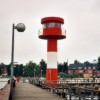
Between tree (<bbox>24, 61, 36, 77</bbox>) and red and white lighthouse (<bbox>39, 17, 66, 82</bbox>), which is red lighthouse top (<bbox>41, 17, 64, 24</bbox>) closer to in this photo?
red and white lighthouse (<bbox>39, 17, 66, 82</bbox>)

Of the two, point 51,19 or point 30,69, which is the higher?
point 30,69

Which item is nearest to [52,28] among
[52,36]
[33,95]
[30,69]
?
[52,36]

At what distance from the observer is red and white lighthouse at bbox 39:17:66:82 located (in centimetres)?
5128

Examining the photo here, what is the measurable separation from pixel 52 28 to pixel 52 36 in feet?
3.82

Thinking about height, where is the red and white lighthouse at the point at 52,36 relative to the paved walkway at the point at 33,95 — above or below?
above

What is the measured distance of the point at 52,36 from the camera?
52.6 m

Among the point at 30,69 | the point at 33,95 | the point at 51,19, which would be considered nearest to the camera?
the point at 33,95

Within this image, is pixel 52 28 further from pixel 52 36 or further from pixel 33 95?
pixel 33 95

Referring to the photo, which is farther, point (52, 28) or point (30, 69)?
point (30, 69)

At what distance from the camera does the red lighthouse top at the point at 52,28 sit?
171 ft

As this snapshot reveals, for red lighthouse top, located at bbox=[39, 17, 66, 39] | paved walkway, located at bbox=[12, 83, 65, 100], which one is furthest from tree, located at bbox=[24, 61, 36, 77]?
paved walkway, located at bbox=[12, 83, 65, 100]

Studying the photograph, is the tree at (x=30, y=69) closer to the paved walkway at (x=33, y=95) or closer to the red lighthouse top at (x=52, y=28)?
the red lighthouse top at (x=52, y=28)

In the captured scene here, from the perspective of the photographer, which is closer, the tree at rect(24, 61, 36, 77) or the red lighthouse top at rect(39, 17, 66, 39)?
the red lighthouse top at rect(39, 17, 66, 39)

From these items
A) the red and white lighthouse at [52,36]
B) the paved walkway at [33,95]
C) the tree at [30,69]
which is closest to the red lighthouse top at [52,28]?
the red and white lighthouse at [52,36]
